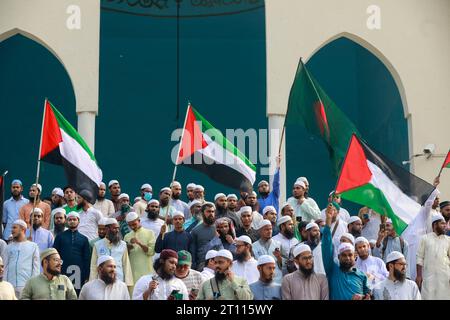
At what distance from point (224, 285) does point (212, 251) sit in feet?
4.42

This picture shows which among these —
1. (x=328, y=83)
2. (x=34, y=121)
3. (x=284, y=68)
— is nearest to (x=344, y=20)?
(x=284, y=68)

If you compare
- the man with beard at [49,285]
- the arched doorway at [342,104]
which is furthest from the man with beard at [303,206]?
the arched doorway at [342,104]

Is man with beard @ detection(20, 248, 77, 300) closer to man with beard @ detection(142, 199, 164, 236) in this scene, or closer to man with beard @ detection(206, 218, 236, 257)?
man with beard @ detection(206, 218, 236, 257)

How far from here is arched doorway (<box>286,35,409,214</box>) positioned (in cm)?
2067

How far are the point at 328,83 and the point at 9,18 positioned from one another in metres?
6.96

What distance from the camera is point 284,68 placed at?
17.6 m

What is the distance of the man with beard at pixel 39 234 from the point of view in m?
13.4

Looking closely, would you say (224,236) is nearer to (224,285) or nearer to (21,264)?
(224,285)

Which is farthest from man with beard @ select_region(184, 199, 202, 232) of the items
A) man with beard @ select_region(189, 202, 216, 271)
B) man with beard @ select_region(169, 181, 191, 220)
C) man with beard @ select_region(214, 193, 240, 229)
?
man with beard @ select_region(189, 202, 216, 271)

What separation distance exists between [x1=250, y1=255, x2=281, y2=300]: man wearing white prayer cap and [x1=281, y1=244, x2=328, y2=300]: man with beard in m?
0.09

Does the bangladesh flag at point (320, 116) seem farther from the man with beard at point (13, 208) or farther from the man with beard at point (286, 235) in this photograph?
the man with beard at point (13, 208)

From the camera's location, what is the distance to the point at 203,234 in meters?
13.1
